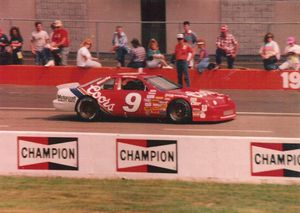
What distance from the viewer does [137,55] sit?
2327 centimetres

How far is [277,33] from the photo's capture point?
81.7 feet

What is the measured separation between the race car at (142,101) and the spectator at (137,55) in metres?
4.68

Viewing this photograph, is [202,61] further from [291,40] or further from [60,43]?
[60,43]

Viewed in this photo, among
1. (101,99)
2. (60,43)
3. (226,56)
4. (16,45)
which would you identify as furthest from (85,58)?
(101,99)

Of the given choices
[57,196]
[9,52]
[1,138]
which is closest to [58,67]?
[9,52]

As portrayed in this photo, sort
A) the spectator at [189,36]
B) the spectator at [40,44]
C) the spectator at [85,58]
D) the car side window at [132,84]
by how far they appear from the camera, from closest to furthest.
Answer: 1. the car side window at [132,84]
2. the spectator at [85,58]
3. the spectator at [189,36]
4. the spectator at [40,44]

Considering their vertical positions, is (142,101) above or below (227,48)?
below

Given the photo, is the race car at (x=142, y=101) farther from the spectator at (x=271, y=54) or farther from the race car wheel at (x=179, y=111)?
the spectator at (x=271, y=54)

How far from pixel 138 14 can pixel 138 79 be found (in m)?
12.7

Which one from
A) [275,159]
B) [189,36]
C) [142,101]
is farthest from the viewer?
[189,36]

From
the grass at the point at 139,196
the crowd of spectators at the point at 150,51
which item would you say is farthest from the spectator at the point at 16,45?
the grass at the point at 139,196

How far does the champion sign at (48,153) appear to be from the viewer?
40.2ft

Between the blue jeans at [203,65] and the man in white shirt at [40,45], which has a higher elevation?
the man in white shirt at [40,45]

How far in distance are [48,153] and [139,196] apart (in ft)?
7.10
